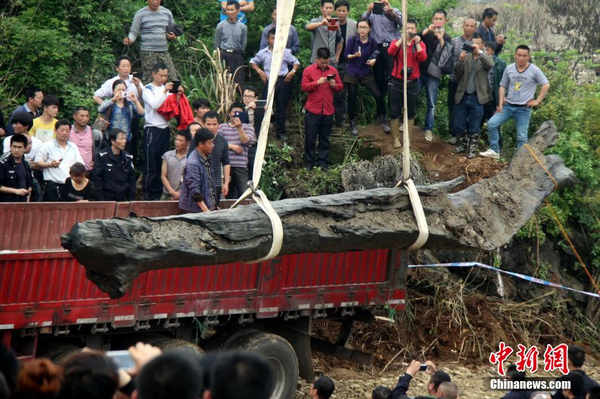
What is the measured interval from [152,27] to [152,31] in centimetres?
6

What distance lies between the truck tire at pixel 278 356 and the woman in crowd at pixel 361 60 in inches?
232

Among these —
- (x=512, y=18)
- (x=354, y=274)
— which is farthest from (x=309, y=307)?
(x=512, y=18)

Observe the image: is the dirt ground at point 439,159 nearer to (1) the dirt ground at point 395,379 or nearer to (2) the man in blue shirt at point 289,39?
(2) the man in blue shirt at point 289,39

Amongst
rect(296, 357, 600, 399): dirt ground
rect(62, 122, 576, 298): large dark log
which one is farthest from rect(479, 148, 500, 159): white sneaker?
rect(62, 122, 576, 298): large dark log

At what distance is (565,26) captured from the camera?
68.2 feet

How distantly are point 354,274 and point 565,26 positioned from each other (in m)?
13.0

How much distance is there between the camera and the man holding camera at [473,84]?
46.4 ft

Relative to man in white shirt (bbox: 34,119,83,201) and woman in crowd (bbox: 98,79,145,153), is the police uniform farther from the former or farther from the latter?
woman in crowd (bbox: 98,79,145,153)

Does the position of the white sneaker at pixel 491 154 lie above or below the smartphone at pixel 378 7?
below

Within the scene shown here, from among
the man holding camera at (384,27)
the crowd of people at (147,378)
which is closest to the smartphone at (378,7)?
the man holding camera at (384,27)

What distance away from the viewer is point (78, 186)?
34.9ft

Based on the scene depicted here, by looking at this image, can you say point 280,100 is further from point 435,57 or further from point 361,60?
point 435,57

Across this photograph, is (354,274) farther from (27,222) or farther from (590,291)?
(590,291)

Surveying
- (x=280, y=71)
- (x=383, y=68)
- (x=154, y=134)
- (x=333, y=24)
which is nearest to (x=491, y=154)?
(x=383, y=68)
